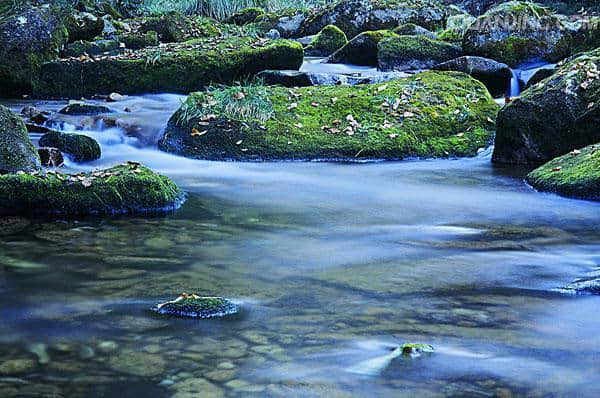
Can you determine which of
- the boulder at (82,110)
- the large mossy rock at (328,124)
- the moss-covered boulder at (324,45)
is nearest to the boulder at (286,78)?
the large mossy rock at (328,124)

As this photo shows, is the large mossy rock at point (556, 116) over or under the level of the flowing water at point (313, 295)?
over

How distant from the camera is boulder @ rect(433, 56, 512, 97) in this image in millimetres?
12812

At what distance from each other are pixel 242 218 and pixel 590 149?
3.63m

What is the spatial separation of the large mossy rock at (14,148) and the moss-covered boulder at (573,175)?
4.83m

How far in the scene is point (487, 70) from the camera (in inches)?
508

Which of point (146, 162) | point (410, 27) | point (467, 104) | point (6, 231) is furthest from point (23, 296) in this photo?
point (410, 27)

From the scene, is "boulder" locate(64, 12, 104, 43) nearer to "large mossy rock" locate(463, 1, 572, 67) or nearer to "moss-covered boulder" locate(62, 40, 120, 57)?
"moss-covered boulder" locate(62, 40, 120, 57)

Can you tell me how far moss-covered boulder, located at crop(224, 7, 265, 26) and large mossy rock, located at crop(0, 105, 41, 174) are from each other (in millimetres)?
16789

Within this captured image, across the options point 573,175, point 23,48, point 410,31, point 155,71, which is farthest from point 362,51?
point 573,175

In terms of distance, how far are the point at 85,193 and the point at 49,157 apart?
6.75 ft

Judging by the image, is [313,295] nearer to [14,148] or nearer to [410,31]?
[14,148]

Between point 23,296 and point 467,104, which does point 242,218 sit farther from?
point 467,104

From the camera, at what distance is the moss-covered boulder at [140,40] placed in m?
15.8

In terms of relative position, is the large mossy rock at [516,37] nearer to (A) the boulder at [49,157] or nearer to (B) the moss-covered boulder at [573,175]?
(B) the moss-covered boulder at [573,175]
